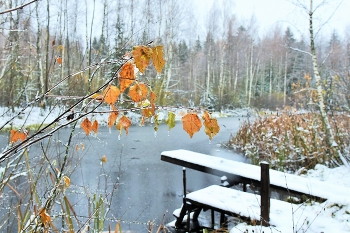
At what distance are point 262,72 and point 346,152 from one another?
23.2 meters

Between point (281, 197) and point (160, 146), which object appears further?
point (160, 146)

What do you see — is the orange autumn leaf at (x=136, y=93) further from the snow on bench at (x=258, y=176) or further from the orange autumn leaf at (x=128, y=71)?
the snow on bench at (x=258, y=176)

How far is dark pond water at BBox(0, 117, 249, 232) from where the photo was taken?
415cm

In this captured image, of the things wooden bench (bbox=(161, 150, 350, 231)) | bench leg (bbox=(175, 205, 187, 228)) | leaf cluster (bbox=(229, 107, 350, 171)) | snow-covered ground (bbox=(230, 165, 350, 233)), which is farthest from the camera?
leaf cluster (bbox=(229, 107, 350, 171))

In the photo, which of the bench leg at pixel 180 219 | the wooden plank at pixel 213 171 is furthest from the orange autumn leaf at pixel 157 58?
the bench leg at pixel 180 219

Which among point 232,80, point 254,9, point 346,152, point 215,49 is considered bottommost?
point 346,152

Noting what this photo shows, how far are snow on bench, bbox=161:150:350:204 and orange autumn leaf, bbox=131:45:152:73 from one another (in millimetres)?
2135

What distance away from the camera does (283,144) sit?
659cm

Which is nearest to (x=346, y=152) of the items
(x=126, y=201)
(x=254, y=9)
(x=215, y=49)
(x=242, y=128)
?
(x=242, y=128)

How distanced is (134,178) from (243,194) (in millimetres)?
Answer: 2852

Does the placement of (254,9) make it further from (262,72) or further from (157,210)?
(157,210)

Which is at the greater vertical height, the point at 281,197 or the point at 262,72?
the point at 262,72

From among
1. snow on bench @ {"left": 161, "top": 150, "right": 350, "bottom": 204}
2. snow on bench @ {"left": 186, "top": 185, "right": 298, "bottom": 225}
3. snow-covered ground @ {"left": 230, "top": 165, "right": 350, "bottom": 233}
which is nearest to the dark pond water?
snow on bench @ {"left": 161, "top": 150, "right": 350, "bottom": 204}

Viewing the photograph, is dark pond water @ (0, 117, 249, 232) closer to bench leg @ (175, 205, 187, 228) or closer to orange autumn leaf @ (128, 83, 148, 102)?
bench leg @ (175, 205, 187, 228)
